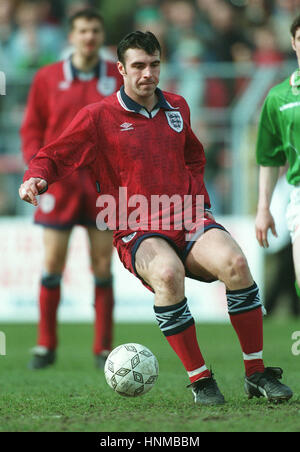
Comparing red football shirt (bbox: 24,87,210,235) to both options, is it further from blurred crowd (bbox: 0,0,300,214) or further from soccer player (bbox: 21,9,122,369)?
blurred crowd (bbox: 0,0,300,214)

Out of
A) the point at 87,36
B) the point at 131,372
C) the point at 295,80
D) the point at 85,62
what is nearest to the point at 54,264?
the point at 85,62

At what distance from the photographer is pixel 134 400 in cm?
476

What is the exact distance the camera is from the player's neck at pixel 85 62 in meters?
6.90

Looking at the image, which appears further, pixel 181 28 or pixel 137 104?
pixel 181 28

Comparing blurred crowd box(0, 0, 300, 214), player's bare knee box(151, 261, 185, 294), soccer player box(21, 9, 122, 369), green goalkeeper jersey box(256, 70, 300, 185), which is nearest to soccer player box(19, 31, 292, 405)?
player's bare knee box(151, 261, 185, 294)

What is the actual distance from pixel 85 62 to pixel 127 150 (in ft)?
7.47

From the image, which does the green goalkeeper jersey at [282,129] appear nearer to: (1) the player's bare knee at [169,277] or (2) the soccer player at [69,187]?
(1) the player's bare knee at [169,277]

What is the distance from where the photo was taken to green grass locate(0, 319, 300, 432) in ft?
12.5

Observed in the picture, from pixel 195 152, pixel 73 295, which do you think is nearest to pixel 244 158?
pixel 73 295

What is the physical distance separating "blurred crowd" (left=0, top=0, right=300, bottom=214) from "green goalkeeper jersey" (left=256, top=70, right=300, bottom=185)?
20.6 ft

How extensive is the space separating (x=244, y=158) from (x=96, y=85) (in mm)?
4998

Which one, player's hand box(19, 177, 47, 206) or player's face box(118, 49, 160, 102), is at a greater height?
player's face box(118, 49, 160, 102)

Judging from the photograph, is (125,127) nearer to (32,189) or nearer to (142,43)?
(142,43)
